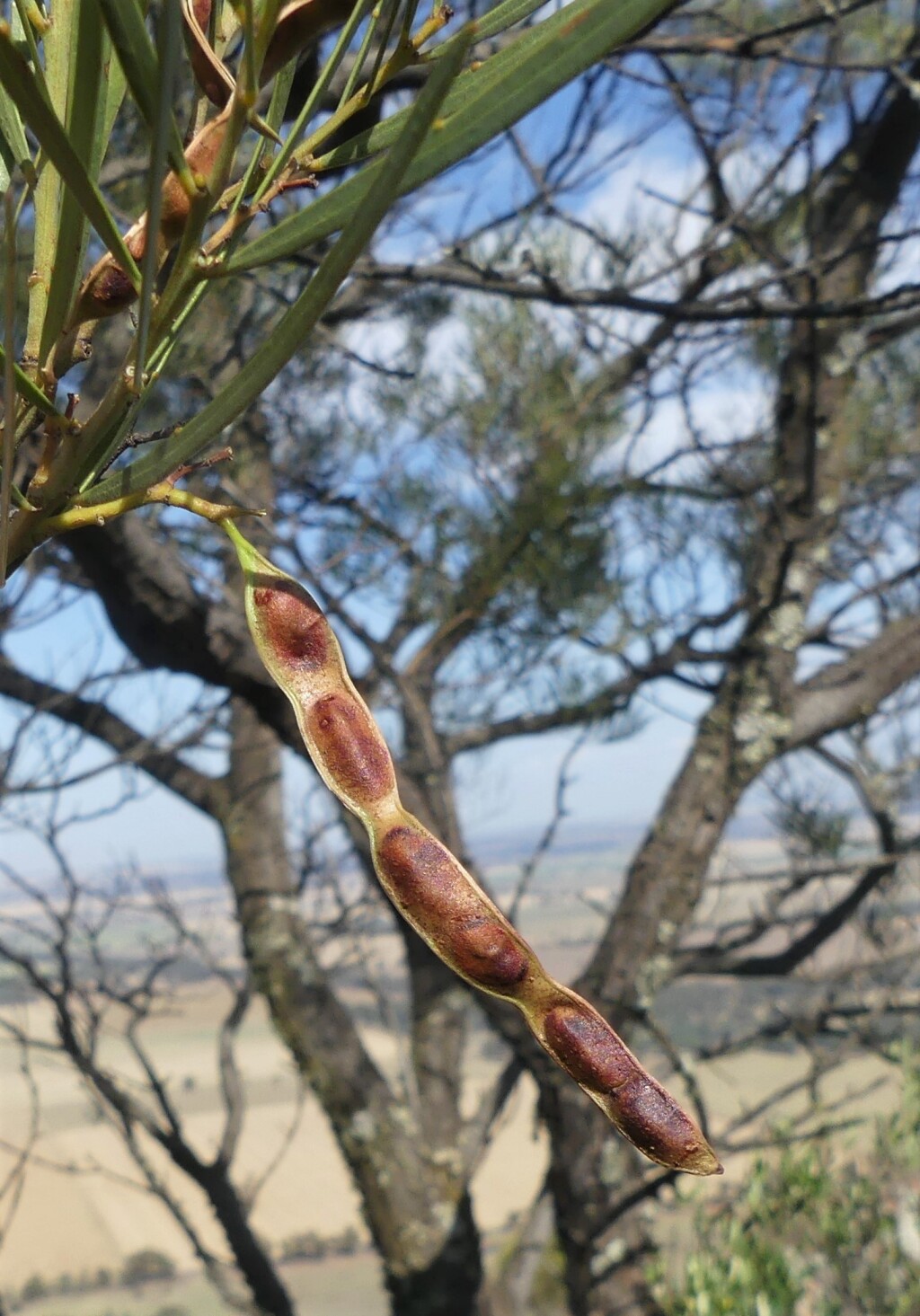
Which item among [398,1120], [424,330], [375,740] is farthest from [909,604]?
[375,740]

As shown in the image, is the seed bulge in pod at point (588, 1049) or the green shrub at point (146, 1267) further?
the green shrub at point (146, 1267)

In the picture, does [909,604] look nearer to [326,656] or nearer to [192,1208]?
[326,656]

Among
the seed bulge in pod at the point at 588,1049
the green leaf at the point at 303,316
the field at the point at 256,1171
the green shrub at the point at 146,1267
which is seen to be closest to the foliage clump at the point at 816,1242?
the field at the point at 256,1171

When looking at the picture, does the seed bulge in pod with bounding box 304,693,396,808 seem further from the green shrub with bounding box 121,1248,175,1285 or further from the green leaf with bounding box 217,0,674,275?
the green shrub with bounding box 121,1248,175,1285

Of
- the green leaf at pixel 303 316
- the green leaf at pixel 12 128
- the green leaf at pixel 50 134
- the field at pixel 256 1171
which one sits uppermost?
the field at pixel 256 1171

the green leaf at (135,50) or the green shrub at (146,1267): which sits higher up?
the green shrub at (146,1267)

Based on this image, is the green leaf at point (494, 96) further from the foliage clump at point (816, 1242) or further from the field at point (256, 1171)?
the field at point (256, 1171)
